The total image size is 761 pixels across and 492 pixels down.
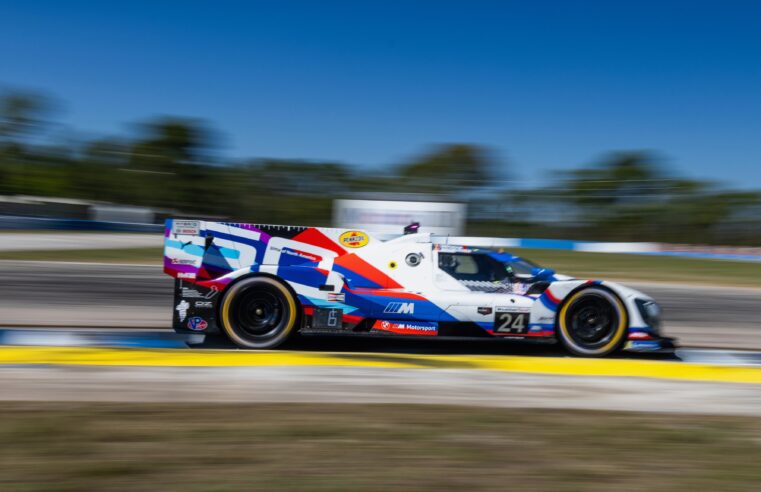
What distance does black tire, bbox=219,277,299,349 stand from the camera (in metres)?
7.04

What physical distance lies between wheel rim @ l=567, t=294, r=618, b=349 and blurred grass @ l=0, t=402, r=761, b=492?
223 cm

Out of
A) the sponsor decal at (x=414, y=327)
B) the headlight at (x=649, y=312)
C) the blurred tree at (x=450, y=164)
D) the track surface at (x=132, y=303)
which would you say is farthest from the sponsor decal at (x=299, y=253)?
the blurred tree at (x=450, y=164)

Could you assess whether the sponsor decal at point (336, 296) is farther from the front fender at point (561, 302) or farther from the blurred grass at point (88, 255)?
the blurred grass at point (88, 255)

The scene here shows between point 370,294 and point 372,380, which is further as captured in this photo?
point 370,294

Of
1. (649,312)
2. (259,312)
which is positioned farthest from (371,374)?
(649,312)

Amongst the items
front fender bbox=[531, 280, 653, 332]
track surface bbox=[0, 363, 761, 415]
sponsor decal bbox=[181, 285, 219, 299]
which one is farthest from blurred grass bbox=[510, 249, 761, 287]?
sponsor decal bbox=[181, 285, 219, 299]

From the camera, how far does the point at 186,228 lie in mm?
7145

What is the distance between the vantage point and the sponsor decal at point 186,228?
7.12m

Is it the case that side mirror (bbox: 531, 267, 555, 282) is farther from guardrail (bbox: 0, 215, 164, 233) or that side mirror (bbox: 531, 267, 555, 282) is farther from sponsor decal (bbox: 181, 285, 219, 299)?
guardrail (bbox: 0, 215, 164, 233)

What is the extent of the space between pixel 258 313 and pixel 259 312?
1 centimetres

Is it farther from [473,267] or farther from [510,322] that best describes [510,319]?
[473,267]

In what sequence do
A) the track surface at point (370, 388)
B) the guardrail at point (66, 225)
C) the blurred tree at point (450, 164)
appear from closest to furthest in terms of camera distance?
the track surface at point (370, 388)
the guardrail at point (66, 225)
the blurred tree at point (450, 164)

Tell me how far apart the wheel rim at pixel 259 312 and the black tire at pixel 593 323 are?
2.94m

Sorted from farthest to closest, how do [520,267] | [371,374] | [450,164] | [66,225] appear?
[450,164], [66,225], [520,267], [371,374]
